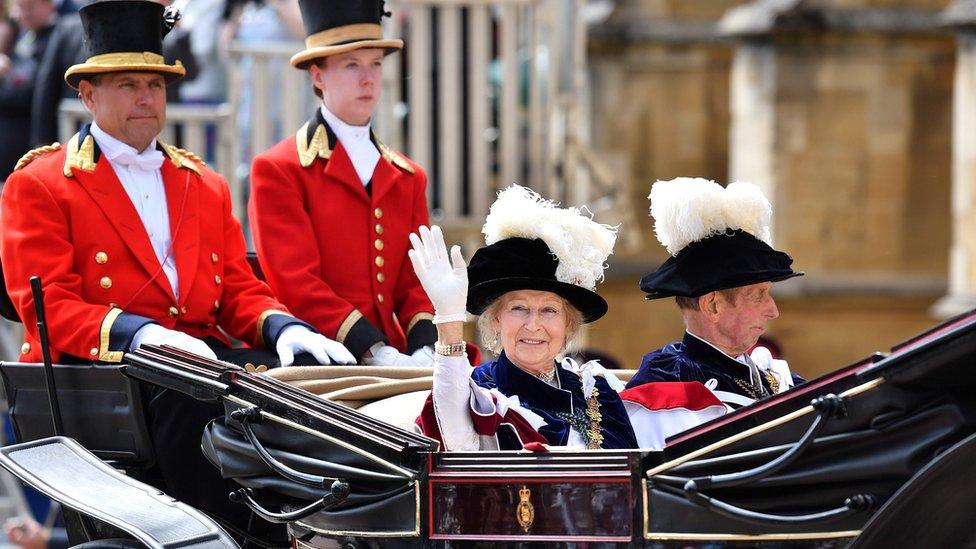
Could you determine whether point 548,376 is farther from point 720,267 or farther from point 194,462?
point 194,462

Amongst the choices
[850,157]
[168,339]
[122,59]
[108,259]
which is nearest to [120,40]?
[122,59]

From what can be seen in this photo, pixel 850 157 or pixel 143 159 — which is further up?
pixel 143 159

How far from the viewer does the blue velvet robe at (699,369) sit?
5.90 metres

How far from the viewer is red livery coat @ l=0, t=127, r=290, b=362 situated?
5.99 metres

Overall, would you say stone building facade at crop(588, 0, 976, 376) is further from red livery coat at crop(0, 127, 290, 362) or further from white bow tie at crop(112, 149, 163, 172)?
white bow tie at crop(112, 149, 163, 172)

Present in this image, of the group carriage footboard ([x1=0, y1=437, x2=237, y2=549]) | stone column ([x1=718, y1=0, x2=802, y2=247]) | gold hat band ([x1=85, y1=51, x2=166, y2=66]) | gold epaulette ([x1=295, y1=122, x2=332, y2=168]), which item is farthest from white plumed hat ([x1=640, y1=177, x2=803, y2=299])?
stone column ([x1=718, y1=0, x2=802, y2=247])

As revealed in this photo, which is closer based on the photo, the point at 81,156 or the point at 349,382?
the point at 349,382

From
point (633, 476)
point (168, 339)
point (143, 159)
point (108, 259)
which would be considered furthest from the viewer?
point (143, 159)

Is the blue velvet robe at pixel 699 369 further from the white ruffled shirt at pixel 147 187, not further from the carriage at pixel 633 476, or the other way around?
the white ruffled shirt at pixel 147 187

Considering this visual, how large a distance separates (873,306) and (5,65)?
6346 mm

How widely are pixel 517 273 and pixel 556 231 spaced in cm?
18

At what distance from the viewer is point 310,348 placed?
19.9 feet

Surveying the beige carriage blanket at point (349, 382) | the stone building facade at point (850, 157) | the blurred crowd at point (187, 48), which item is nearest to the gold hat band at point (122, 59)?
the beige carriage blanket at point (349, 382)

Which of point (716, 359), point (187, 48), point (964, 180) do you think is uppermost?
point (187, 48)
